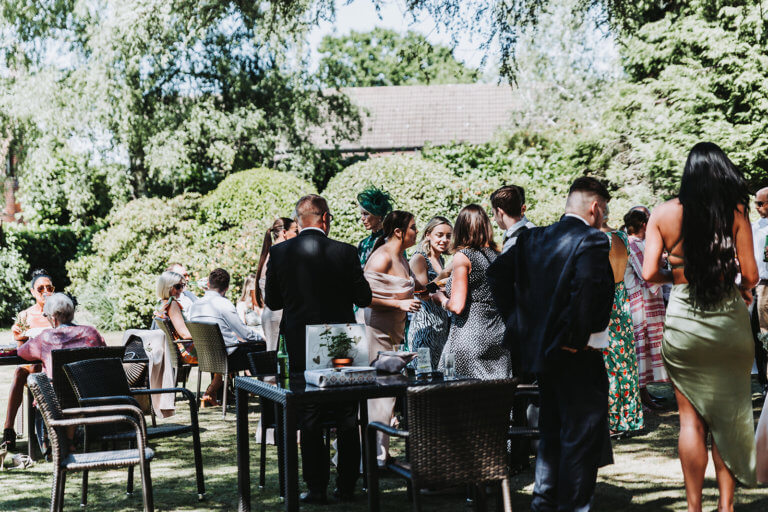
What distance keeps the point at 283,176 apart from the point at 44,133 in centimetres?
556

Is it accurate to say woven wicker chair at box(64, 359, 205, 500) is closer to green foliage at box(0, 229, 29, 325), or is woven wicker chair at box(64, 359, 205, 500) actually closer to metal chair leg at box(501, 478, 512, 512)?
metal chair leg at box(501, 478, 512, 512)

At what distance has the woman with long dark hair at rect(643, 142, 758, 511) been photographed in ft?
14.2

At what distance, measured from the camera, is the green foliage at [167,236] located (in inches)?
691

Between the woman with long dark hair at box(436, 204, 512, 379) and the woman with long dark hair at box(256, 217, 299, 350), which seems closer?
the woman with long dark hair at box(436, 204, 512, 379)

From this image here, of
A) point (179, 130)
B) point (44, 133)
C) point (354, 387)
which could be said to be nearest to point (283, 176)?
point (179, 130)

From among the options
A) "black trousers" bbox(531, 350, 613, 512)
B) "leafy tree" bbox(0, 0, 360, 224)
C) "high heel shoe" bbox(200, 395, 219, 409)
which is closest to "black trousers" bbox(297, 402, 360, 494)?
"black trousers" bbox(531, 350, 613, 512)

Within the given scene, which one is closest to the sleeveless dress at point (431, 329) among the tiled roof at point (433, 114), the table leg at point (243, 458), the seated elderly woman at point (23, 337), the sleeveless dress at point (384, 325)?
the sleeveless dress at point (384, 325)

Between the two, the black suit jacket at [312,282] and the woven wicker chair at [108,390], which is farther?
the black suit jacket at [312,282]

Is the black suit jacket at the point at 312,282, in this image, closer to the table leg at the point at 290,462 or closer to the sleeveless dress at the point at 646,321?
the table leg at the point at 290,462

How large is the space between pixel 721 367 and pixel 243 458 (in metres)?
2.71

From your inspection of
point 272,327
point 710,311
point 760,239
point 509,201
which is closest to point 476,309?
point 509,201

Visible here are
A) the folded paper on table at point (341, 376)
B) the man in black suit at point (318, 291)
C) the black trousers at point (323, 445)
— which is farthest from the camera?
the man in black suit at point (318, 291)

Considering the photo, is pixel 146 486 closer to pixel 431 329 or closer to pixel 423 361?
pixel 423 361

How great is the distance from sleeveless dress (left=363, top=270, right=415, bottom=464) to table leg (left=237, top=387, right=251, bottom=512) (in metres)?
1.07
